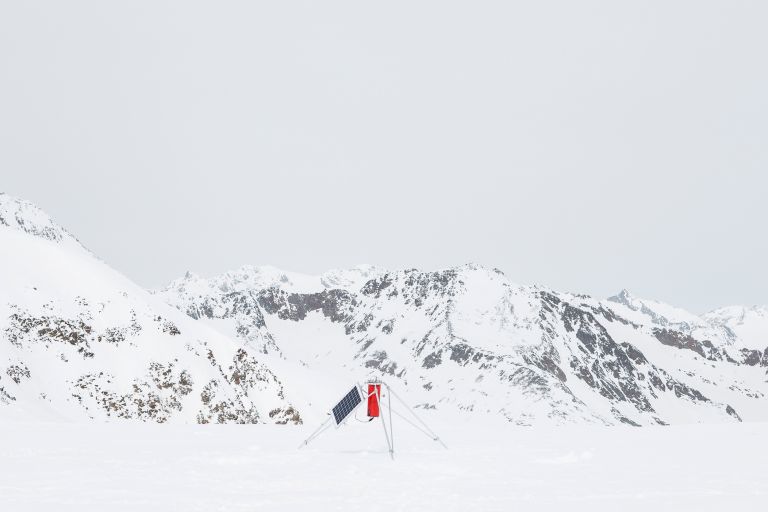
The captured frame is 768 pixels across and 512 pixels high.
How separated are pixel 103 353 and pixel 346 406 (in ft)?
158

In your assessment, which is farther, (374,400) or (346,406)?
(346,406)

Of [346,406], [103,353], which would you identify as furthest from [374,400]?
[103,353]

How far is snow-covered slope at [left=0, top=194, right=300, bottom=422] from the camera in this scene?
2157 inches

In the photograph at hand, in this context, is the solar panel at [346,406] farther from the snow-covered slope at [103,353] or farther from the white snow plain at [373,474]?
the snow-covered slope at [103,353]

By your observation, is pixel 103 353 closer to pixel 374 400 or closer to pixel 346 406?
pixel 346 406

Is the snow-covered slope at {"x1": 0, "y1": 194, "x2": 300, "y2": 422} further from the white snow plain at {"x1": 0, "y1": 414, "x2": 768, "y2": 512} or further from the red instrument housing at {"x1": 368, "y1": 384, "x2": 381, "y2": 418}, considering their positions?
the red instrument housing at {"x1": 368, "y1": 384, "x2": 381, "y2": 418}

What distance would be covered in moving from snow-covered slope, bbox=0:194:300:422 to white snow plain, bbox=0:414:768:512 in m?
32.5

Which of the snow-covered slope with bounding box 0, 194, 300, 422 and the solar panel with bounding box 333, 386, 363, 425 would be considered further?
the snow-covered slope with bounding box 0, 194, 300, 422

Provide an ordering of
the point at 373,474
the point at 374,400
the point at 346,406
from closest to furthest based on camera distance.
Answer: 1. the point at 373,474
2. the point at 374,400
3. the point at 346,406

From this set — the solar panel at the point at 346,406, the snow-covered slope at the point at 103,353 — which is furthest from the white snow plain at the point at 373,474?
the snow-covered slope at the point at 103,353

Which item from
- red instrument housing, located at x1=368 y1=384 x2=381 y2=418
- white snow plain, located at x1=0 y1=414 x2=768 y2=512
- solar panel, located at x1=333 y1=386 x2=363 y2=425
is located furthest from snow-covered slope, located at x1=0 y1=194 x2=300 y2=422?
red instrument housing, located at x1=368 y1=384 x2=381 y2=418

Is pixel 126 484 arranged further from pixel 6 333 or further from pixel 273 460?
pixel 6 333

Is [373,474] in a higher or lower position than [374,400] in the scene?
lower

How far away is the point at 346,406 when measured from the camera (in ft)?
64.1
